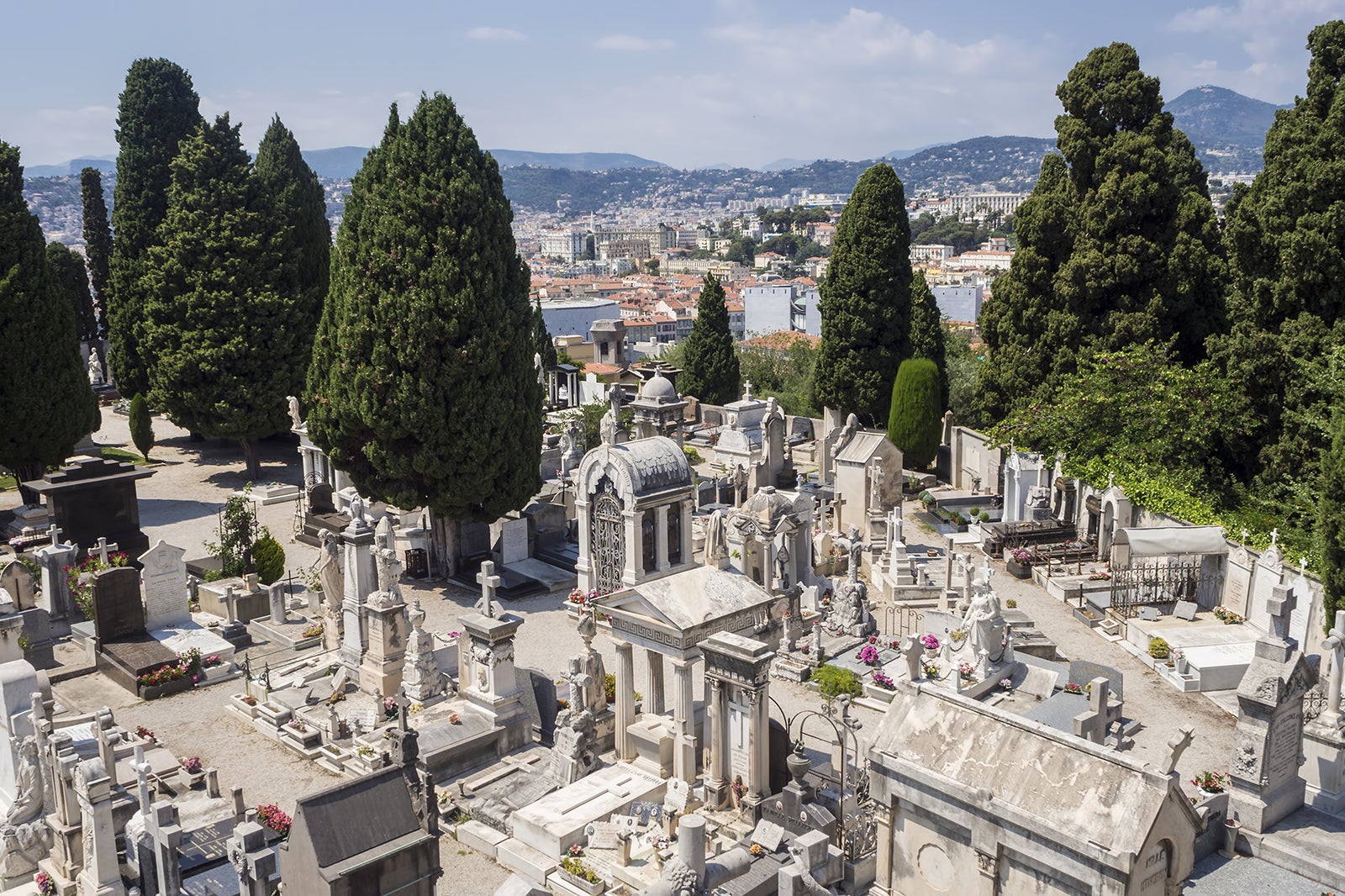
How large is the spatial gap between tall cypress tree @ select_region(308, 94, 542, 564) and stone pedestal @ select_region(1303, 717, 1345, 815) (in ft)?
51.5

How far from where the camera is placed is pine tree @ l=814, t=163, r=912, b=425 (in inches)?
1426

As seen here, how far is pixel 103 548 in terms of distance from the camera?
23047 millimetres

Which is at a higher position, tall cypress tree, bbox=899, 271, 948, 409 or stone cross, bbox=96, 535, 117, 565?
tall cypress tree, bbox=899, 271, 948, 409

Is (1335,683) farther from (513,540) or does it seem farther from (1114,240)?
(513,540)

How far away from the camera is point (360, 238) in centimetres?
2320

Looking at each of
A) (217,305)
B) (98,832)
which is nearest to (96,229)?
(217,305)

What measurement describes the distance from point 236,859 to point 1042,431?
21.8m

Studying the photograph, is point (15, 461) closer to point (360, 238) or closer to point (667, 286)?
point (360, 238)

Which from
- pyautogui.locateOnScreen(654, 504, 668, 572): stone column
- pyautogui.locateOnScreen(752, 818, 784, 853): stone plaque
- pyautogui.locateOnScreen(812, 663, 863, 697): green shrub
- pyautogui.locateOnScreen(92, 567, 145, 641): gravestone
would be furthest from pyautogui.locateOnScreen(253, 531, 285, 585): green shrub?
pyautogui.locateOnScreen(752, 818, 784, 853): stone plaque

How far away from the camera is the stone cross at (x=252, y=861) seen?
1026cm

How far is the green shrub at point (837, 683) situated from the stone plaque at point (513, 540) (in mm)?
9342

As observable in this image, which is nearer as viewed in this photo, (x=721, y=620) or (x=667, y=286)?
(x=721, y=620)

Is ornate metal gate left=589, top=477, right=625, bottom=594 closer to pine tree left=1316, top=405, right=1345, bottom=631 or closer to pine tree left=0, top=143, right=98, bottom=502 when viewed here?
pine tree left=1316, top=405, right=1345, bottom=631

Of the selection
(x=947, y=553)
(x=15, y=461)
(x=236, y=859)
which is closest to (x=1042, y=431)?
(x=947, y=553)
